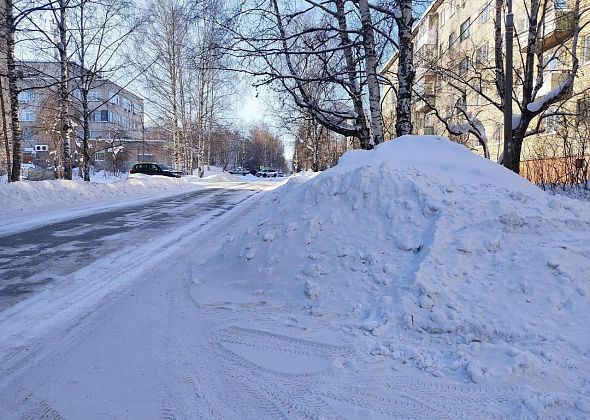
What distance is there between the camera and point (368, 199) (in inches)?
197

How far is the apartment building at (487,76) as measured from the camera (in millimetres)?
15180

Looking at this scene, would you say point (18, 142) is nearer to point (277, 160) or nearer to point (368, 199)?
point (368, 199)

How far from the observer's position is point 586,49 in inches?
730

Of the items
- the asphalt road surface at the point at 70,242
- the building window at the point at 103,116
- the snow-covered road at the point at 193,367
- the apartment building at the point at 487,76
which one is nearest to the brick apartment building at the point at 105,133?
the building window at the point at 103,116

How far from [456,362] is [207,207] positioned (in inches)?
440

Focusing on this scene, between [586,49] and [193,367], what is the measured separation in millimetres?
22880

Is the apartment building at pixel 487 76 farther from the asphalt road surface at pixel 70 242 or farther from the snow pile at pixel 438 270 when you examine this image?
the asphalt road surface at pixel 70 242

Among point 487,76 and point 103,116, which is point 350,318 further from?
point 103,116

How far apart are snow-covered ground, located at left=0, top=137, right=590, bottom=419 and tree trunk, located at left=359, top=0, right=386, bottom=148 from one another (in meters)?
3.71

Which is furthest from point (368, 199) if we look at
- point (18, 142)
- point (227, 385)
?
point (18, 142)

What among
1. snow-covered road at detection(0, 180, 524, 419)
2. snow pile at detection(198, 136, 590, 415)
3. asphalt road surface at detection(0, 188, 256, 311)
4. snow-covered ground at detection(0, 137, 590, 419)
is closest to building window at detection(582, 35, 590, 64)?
snow pile at detection(198, 136, 590, 415)

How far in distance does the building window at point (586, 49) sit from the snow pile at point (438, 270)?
1762cm

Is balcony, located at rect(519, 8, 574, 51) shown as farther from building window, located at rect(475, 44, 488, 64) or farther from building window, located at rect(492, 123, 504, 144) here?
building window, located at rect(492, 123, 504, 144)

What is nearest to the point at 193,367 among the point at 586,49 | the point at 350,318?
the point at 350,318
